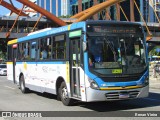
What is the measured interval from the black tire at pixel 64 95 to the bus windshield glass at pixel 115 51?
6.67 feet

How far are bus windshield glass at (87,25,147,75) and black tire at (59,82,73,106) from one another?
2.03 metres

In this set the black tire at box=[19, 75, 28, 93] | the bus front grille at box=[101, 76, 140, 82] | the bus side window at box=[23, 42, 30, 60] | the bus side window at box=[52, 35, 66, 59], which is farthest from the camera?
the black tire at box=[19, 75, 28, 93]

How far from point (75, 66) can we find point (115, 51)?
4.82ft

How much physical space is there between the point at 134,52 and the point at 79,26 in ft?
6.39

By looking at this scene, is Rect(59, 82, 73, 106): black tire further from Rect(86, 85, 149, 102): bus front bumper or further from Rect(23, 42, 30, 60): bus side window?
Rect(23, 42, 30, 60): bus side window

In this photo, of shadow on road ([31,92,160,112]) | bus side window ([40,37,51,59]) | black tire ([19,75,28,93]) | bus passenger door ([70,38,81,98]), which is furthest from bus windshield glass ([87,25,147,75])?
black tire ([19,75,28,93])

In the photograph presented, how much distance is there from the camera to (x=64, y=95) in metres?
13.4

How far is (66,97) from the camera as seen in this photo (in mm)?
13219

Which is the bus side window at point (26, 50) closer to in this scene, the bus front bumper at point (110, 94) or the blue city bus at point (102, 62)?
the blue city bus at point (102, 62)

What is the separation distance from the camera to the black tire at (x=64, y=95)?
1308cm

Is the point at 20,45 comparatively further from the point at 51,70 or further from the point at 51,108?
the point at 51,108

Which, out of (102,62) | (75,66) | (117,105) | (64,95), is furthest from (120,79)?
(64,95)

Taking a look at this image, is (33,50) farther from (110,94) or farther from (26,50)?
(110,94)

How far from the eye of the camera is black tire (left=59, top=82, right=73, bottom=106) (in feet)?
42.9
